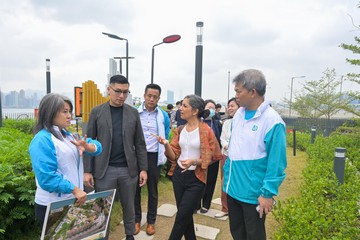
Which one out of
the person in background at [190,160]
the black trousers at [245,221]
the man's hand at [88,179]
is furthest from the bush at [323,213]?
the man's hand at [88,179]

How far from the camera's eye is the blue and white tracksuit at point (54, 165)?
5.89 feet

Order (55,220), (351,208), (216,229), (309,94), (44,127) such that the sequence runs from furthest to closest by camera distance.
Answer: (309,94) → (216,229) → (351,208) → (44,127) → (55,220)

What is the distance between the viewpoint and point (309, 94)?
15477mm

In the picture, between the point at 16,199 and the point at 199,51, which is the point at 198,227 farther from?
the point at 199,51

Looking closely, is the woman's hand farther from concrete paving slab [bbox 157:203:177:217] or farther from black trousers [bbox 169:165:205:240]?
concrete paving slab [bbox 157:203:177:217]

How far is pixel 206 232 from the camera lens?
3.48 m

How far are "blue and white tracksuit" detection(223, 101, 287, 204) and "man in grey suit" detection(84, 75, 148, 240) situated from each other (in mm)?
1184

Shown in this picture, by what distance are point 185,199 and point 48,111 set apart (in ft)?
5.24

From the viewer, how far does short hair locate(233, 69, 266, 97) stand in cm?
199

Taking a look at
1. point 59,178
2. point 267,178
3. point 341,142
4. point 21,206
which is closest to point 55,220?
point 59,178

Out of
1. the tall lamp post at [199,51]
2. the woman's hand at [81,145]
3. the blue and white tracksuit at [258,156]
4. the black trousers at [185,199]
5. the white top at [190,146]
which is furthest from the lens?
the tall lamp post at [199,51]

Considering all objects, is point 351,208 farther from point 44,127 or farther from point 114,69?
point 114,69

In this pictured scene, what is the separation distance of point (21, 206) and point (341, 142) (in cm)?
873

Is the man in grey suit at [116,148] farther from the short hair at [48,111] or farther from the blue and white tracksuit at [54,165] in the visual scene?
the short hair at [48,111]
